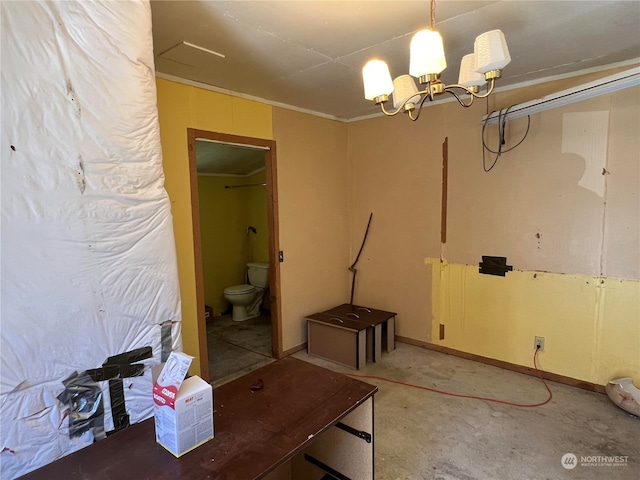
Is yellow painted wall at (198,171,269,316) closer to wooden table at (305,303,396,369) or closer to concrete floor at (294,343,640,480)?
wooden table at (305,303,396,369)

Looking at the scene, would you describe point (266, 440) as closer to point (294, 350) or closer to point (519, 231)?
point (294, 350)

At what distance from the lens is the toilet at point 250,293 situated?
4.54 meters

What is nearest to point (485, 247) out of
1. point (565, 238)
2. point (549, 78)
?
point (565, 238)

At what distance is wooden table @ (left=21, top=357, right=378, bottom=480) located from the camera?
113 cm

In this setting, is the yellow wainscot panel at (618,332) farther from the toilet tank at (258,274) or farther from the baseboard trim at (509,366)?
the toilet tank at (258,274)

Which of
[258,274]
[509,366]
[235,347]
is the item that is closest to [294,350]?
[235,347]

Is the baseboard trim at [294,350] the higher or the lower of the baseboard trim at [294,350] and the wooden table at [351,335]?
the lower

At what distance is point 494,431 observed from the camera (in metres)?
2.33

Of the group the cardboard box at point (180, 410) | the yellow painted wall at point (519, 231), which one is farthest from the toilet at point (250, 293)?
the cardboard box at point (180, 410)

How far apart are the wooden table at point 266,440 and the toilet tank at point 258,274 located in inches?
118

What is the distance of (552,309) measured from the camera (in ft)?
9.66

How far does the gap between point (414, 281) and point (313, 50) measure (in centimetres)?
239

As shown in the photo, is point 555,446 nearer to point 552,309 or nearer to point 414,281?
point 552,309

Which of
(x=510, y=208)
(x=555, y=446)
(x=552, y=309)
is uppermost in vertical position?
(x=510, y=208)
